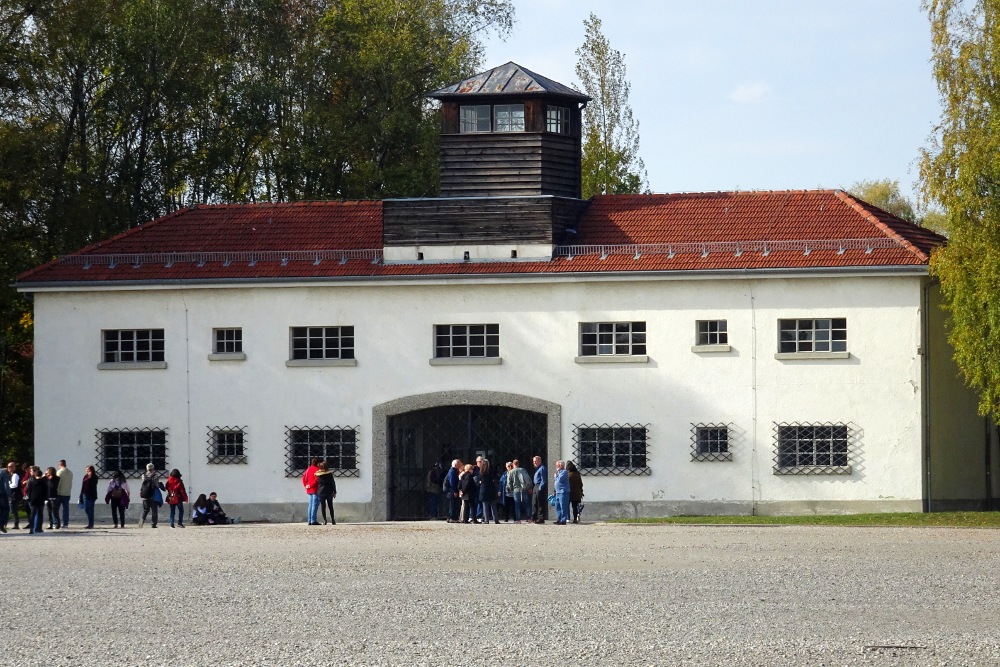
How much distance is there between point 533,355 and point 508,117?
625cm

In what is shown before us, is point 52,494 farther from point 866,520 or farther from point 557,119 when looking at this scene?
point 866,520

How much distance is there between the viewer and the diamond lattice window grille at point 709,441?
33.8m

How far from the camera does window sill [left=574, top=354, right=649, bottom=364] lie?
34188 millimetres

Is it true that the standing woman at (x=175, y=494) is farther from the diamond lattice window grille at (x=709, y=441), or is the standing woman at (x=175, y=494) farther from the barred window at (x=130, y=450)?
the diamond lattice window grille at (x=709, y=441)

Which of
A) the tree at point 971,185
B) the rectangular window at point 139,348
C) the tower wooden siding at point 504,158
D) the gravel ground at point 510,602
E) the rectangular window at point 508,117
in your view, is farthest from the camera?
the rectangular window at point 508,117

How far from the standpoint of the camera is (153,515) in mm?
33562

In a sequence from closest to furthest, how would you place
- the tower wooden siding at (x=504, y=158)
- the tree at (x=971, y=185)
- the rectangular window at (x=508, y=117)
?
the tree at (x=971, y=185) < the tower wooden siding at (x=504, y=158) < the rectangular window at (x=508, y=117)

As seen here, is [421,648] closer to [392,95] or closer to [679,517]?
[679,517]

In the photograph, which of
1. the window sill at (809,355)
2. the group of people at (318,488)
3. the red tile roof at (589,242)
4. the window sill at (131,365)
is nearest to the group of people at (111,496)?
the window sill at (131,365)

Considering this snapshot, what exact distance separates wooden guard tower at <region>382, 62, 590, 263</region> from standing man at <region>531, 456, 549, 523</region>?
16.1ft

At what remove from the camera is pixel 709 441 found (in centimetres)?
3397

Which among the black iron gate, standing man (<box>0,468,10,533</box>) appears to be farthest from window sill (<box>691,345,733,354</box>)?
→ standing man (<box>0,468,10,533</box>)

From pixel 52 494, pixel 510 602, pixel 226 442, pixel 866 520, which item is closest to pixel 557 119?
pixel 226 442

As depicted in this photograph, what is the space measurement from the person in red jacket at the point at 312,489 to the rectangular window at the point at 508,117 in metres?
9.34
